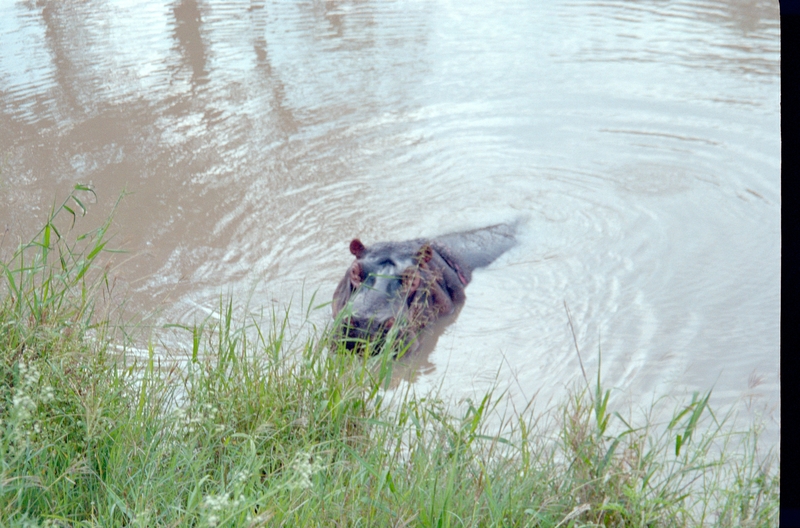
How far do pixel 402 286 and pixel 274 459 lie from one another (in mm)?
1964

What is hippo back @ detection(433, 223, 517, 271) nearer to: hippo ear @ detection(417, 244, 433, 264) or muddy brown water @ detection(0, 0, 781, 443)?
muddy brown water @ detection(0, 0, 781, 443)

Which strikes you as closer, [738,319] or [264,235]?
[738,319]

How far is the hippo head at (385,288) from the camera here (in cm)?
403

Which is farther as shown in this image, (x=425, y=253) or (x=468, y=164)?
(x=468, y=164)

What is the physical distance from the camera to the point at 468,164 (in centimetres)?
721

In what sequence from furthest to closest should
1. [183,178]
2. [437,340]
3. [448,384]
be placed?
[183,178], [437,340], [448,384]

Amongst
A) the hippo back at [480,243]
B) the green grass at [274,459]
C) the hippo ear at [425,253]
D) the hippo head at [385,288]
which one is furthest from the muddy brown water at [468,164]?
the green grass at [274,459]

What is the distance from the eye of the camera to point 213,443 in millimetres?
2533

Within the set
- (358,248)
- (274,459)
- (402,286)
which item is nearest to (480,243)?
(358,248)

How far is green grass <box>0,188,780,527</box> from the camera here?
2092 mm

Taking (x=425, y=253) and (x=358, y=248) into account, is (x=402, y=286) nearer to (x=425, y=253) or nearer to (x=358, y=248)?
(x=425, y=253)

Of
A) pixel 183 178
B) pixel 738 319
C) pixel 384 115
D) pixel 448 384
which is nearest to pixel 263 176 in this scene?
pixel 183 178

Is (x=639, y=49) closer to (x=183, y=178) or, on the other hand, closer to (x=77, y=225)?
(x=183, y=178)

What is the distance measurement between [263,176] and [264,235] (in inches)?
Answer: 43.9
